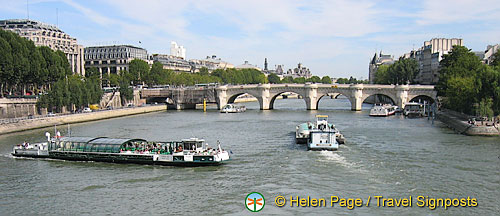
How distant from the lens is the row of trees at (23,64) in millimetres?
61312

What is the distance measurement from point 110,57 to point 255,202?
415ft

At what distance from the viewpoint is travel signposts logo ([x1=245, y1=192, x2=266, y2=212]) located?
2037 centimetres

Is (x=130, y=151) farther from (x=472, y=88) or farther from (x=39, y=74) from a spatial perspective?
(x=39, y=74)

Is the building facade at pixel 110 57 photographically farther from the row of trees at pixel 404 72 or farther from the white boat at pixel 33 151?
the white boat at pixel 33 151

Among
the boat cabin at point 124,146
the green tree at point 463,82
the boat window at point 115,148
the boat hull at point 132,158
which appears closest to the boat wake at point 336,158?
the boat hull at point 132,158

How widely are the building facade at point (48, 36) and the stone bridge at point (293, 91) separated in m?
26.9

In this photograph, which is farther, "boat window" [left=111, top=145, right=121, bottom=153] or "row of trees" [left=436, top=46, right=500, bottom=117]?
"row of trees" [left=436, top=46, right=500, bottom=117]

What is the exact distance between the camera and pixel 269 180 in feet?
85.1

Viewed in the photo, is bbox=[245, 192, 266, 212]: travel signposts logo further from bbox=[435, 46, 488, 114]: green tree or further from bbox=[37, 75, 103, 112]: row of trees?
bbox=[37, 75, 103, 112]: row of trees

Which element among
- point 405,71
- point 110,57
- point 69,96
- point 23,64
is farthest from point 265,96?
point 110,57

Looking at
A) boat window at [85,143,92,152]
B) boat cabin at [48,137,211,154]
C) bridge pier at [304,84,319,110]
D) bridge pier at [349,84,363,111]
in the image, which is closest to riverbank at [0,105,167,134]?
boat cabin at [48,137,211,154]

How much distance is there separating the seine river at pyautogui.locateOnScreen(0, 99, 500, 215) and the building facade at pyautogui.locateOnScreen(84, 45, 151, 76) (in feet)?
323

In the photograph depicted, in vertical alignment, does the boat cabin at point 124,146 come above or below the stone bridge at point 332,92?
below

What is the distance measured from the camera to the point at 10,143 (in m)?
41.4
